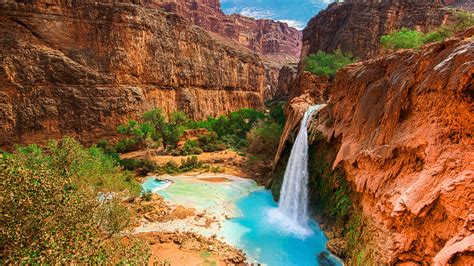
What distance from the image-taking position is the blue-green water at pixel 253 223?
12242mm

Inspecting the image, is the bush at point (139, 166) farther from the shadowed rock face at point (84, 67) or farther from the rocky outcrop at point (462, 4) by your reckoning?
the rocky outcrop at point (462, 4)

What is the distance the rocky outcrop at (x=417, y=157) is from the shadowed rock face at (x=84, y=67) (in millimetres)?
32702

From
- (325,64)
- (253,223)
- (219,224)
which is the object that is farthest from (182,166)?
(325,64)

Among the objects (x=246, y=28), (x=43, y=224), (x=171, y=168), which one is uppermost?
(x=246, y=28)

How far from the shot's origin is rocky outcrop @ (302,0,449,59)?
3475cm

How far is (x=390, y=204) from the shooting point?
7902 millimetres

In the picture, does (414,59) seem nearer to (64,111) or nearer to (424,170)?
(424,170)

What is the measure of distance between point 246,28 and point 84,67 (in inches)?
3676

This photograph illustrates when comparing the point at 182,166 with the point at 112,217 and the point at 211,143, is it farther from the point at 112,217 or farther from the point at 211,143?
the point at 112,217

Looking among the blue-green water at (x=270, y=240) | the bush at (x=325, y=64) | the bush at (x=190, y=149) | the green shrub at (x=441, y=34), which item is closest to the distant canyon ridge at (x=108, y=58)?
the bush at (x=325, y=64)

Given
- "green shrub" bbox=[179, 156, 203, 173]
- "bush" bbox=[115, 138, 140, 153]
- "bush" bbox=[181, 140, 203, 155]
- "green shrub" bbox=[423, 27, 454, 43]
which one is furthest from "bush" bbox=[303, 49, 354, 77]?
"bush" bbox=[115, 138, 140, 153]

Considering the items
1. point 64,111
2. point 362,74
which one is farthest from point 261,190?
point 64,111

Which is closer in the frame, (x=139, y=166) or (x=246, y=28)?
(x=139, y=166)

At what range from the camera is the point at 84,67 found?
32.8 meters
